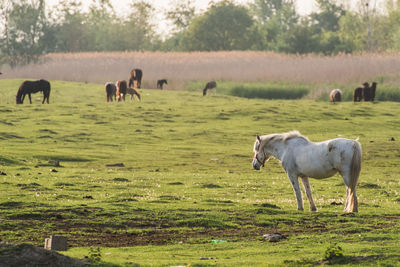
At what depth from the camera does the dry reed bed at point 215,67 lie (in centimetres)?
6316

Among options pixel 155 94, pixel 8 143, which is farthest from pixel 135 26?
pixel 8 143

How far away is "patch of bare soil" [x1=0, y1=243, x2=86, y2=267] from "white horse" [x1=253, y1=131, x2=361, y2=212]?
8195 millimetres

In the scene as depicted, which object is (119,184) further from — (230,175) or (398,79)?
(398,79)

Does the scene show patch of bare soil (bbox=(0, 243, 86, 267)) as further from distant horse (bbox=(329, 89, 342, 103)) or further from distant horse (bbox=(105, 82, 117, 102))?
distant horse (bbox=(329, 89, 342, 103))

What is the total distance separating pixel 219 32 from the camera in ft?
369

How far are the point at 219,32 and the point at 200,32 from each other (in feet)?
10.2

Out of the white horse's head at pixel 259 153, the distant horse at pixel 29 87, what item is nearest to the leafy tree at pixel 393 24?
the distant horse at pixel 29 87

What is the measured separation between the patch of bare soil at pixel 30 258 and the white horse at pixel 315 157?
8195 millimetres

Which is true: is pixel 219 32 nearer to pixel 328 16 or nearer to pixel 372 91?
pixel 328 16

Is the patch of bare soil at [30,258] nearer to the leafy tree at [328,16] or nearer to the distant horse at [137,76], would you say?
the distant horse at [137,76]

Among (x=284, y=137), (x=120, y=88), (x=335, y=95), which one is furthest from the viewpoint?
(x=335, y=95)

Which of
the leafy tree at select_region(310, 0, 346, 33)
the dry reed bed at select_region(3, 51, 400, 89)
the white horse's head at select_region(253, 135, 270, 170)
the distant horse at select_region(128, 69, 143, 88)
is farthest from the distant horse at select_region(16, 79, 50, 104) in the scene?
the leafy tree at select_region(310, 0, 346, 33)

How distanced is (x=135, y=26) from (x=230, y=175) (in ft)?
359

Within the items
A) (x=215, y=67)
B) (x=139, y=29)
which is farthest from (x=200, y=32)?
(x=215, y=67)
